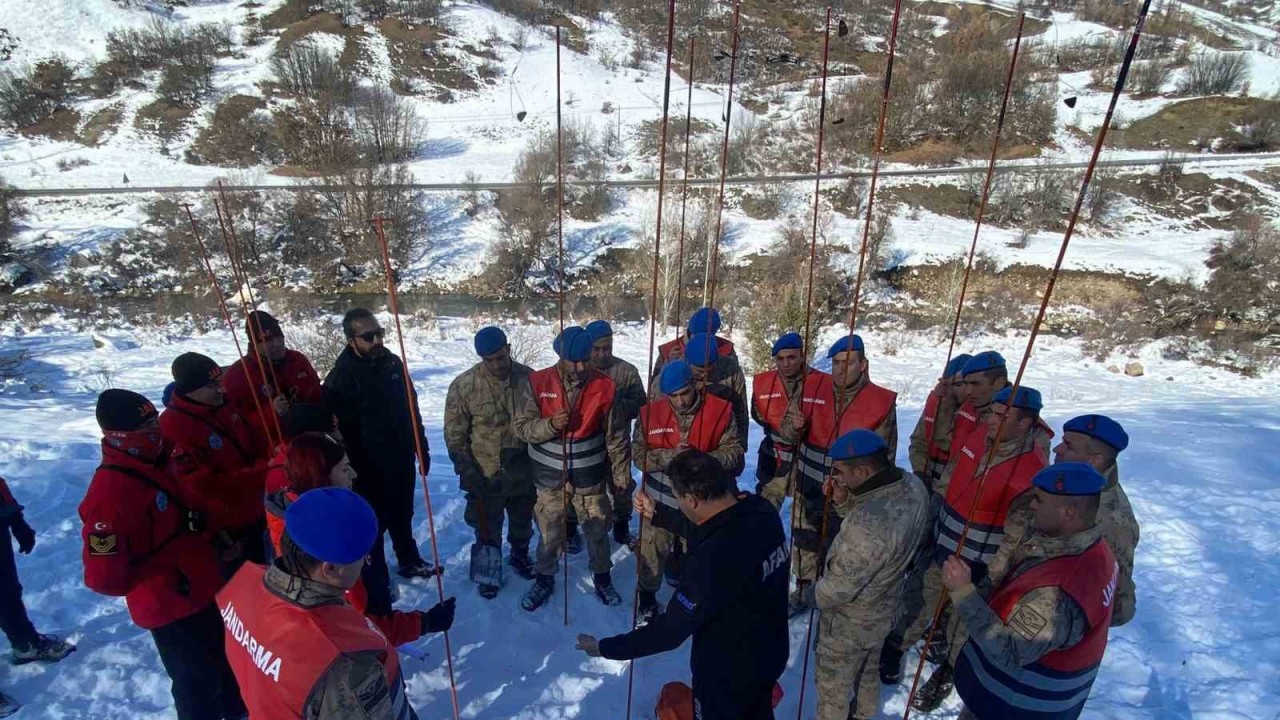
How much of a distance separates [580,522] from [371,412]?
159cm

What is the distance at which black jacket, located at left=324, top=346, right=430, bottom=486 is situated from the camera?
159 inches

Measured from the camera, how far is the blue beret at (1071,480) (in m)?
2.30

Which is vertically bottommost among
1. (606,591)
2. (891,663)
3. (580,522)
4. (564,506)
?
(606,591)

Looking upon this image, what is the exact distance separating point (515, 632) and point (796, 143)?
29.7 metres

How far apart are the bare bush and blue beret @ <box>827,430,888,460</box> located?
39.2 meters

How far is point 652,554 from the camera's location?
4.17 m

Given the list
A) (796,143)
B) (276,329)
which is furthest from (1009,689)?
(796,143)

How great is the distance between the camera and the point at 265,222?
22.7m

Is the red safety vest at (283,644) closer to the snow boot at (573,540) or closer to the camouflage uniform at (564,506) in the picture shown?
the camouflage uniform at (564,506)

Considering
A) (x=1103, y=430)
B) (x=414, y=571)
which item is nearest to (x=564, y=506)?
(x=414, y=571)

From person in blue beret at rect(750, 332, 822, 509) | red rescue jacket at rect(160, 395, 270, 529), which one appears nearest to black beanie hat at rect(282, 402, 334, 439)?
red rescue jacket at rect(160, 395, 270, 529)

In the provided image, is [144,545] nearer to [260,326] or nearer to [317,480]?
[317,480]

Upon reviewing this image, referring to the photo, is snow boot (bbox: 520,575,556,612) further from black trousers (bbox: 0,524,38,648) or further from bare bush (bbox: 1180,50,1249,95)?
bare bush (bbox: 1180,50,1249,95)

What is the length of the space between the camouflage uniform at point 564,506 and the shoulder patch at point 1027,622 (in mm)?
2465
